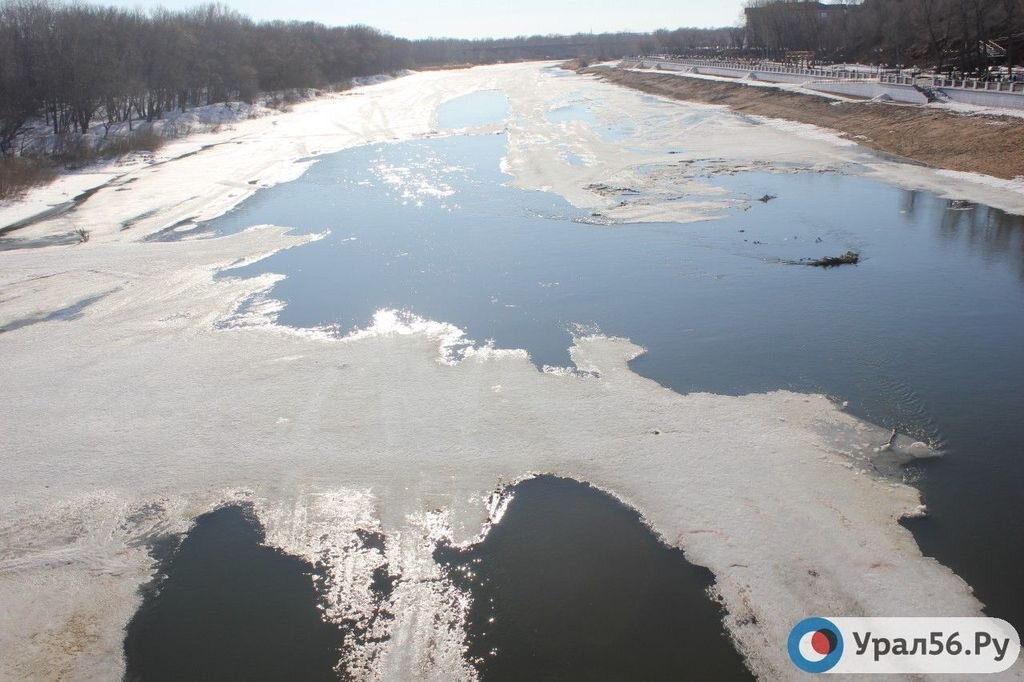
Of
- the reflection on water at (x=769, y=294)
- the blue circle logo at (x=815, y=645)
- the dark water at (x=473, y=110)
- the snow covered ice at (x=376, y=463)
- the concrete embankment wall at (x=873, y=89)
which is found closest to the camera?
the blue circle logo at (x=815, y=645)

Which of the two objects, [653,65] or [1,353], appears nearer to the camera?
[1,353]

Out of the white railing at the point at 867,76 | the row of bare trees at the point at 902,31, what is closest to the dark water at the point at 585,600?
the white railing at the point at 867,76

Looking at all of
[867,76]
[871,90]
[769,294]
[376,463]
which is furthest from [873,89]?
[376,463]

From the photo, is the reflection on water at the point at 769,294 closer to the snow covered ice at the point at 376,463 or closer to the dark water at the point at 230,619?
the snow covered ice at the point at 376,463

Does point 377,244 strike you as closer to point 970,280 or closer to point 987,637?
point 970,280

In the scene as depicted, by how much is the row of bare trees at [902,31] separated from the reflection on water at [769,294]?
2829 cm

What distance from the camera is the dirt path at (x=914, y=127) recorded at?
2444 centimetres

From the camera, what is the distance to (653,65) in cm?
9119

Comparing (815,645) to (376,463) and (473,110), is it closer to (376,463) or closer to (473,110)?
(376,463)

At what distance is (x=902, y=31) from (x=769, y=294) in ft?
176

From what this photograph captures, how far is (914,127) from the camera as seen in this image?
100.0 ft

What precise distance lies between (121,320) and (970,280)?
51.6 ft

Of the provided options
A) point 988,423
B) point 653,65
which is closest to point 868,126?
point 988,423

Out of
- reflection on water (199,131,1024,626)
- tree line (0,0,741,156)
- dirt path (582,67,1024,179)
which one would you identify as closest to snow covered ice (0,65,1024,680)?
reflection on water (199,131,1024,626)
